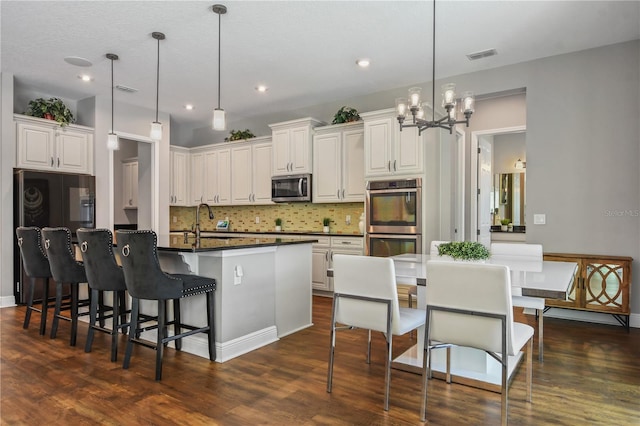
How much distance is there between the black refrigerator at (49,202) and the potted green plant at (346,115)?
3.62 meters

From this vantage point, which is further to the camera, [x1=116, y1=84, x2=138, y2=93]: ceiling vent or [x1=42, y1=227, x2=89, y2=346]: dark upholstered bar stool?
→ [x1=116, y1=84, x2=138, y2=93]: ceiling vent

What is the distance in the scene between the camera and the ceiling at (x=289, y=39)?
11.3 feet

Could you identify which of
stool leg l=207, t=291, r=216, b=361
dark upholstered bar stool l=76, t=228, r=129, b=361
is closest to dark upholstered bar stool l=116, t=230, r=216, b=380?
stool leg l=207, t=291, r=216, b=361

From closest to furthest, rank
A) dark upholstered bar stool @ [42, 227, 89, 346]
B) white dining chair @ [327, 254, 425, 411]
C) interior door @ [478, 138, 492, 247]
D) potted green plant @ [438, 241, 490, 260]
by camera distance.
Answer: white dining chair @ [327, 254, 425, 411], potted green plant @ [438, 241, 490, 260], dark upholstered bar stool @ [42, 227, 89, 346], interior door @ [478, 138, 492, 247]

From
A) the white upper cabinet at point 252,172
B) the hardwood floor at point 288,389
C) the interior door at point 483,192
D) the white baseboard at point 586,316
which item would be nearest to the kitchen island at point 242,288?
the hardwood floor at point 288,389

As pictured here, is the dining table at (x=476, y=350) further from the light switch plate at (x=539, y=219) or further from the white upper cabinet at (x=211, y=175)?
the white upper cabinet at (x=211, y=175)

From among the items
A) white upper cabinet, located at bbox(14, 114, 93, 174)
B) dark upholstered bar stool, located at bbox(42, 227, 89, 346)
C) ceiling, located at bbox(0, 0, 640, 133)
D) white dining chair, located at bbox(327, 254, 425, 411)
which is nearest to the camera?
white dining chair, located at bbox(327, 254, 425, 411)

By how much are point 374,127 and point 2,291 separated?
16.6 ft

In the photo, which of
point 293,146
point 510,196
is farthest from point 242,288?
point 510,196

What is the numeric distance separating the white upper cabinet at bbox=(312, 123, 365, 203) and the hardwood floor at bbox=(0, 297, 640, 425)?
2.58m

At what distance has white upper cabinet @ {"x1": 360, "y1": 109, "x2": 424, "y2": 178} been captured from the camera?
483 cm

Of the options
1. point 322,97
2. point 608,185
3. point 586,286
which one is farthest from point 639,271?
point 322,97

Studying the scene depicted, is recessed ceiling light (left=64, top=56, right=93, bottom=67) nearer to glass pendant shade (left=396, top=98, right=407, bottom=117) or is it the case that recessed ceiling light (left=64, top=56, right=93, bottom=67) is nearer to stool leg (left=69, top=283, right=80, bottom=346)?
stool leg (left=69, top=283, right=80, bottom=346)

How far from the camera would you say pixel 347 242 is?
5.46 m
